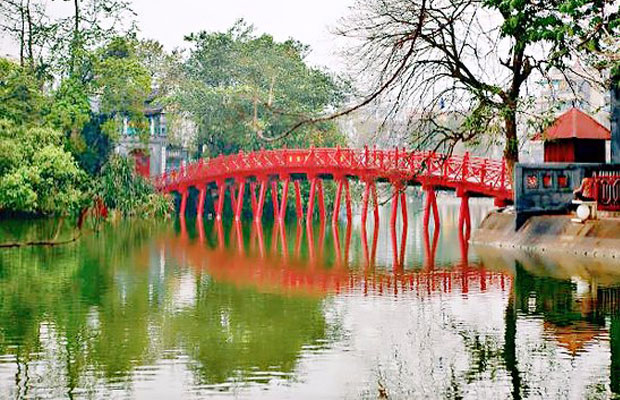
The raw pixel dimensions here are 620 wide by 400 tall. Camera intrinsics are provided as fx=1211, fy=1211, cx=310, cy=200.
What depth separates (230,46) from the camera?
64250 millimetres

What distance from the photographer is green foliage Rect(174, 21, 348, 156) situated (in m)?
60.3

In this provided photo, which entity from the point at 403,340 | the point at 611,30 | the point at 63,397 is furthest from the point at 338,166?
the point at 63,397

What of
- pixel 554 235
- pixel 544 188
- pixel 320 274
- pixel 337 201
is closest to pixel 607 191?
pixel 554 235

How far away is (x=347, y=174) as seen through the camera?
46.2m

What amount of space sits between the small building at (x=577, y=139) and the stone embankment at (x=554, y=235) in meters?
2.22

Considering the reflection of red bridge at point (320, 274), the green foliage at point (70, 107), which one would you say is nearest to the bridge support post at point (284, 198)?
the green foliage at point (70, 107)

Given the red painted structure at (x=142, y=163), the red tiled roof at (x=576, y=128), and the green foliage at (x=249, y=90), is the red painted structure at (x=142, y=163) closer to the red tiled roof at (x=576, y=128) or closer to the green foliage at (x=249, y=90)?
the green foliage at (x=249, y=90)

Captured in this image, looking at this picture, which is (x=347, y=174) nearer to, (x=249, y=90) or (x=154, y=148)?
(x=249, y=90)

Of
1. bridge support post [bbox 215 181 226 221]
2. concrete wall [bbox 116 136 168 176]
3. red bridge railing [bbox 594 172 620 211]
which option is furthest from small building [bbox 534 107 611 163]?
concrete wall [bbox 116 136 168 176]

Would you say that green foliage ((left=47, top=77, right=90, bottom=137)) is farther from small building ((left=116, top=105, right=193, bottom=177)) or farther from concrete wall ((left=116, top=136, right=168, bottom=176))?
Result: concrete wall ((left=116, top=136, right=168, bottom=176))

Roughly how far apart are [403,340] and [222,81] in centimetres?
5038

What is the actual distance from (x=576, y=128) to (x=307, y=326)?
669 inches

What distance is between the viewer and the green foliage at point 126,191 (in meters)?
49.0

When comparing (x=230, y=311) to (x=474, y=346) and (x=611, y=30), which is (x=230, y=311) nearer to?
(x=474, y=346)
